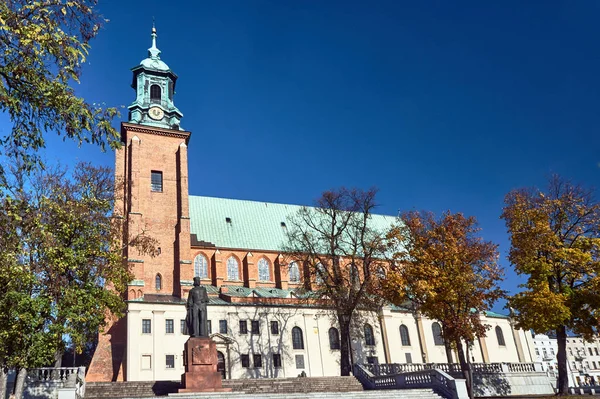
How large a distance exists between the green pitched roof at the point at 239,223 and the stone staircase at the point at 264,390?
73.3 feet

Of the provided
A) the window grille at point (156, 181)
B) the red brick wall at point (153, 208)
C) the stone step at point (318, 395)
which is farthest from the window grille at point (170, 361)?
the stone step at point (318, 395)

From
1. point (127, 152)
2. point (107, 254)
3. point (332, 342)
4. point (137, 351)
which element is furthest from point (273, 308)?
point (107, 254)

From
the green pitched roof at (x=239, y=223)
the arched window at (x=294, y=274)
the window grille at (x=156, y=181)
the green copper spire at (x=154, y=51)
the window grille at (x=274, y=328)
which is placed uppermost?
the green copper spire at (x=154, y=51)

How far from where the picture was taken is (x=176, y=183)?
157ft

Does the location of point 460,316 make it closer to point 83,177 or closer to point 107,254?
point 107,254

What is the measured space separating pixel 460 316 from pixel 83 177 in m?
21.4

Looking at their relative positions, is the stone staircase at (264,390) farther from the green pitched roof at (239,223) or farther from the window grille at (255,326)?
the green pitched roof at (239,223)

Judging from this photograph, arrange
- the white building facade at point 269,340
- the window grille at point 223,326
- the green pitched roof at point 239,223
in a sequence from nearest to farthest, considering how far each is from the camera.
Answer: the white building facade at point 269,340 → the window grille at point 223,326 → the green pitched roof at point 239,223

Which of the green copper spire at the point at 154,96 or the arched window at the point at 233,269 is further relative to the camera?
the green copper spire at the point at 154,96

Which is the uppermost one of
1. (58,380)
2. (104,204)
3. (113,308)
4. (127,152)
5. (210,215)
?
(127,152)

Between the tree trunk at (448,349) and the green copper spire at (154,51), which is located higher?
the green copper spire at (154,51)

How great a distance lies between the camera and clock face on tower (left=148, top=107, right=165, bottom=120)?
49.8 metres

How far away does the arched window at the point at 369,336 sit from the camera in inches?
1828

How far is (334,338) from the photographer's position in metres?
44.8
